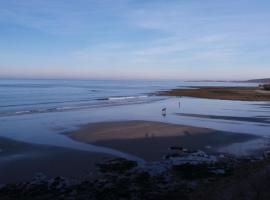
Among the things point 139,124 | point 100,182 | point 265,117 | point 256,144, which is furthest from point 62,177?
point 265,117

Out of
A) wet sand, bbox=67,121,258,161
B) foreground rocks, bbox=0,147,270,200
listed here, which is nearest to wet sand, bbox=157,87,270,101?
wet sand, bbox=67,121,258,161

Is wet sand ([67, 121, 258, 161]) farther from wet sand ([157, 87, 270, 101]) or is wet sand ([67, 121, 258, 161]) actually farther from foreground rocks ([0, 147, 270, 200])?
wet sand ([157, 87, 270, 101])

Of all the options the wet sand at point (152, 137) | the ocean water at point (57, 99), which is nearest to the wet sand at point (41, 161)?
the wet sand at point (152, 137)

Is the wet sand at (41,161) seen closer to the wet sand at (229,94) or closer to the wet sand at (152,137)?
the wet sand at (152,137)

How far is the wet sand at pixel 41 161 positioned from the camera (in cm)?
1095

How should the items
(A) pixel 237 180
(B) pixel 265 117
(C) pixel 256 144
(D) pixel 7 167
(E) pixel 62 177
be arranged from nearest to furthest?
(A) pixel 237 180
(E) pixel 62 177
(D) pixel 7 167
(C) pixel 256 144
(B) pixel 265 117

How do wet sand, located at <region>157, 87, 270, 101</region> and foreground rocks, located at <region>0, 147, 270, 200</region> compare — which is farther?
wet sand, located at <region>157, 87, 270, 101</region>

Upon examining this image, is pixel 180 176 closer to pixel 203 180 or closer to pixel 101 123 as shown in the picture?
pixel 203 180

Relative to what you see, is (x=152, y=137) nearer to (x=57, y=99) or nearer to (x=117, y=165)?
(x=117, y=165)

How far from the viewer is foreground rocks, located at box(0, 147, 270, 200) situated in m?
9.03

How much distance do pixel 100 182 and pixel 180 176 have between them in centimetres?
261

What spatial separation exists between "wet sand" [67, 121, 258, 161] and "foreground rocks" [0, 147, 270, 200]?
1.62 meters

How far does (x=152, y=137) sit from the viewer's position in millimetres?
17547

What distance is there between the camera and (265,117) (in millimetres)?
26500
